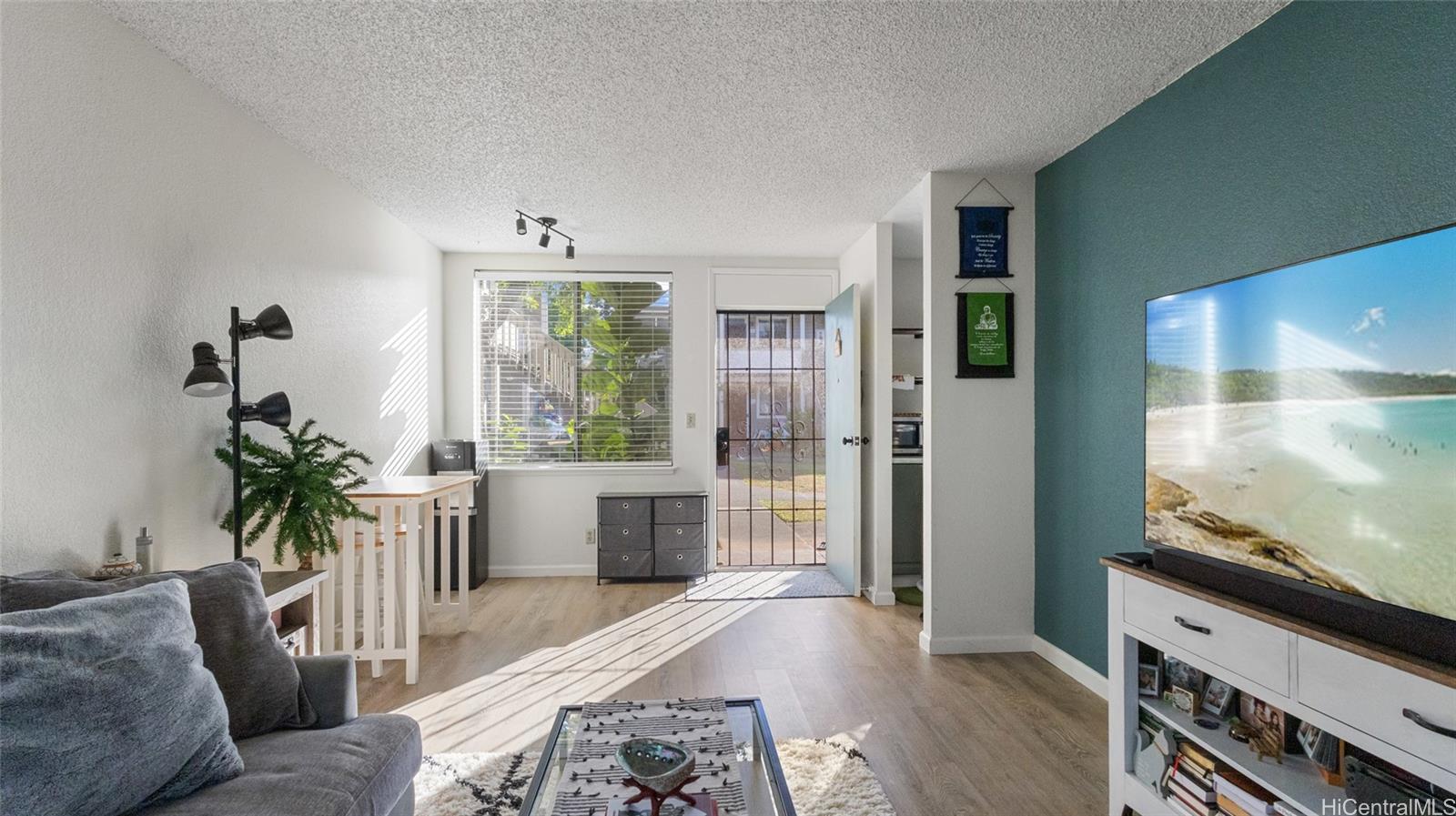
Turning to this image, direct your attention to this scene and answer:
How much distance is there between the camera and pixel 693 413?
528 centimetres

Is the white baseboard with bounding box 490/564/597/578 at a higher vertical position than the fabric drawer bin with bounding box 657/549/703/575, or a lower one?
lower

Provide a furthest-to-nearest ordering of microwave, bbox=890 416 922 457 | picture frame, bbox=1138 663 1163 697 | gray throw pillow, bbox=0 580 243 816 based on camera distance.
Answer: microwave, bbox=890 416 922 457, picture frame, bbox=1138 663 1163 697, gray throw pillow, bbox=0 580 243 816

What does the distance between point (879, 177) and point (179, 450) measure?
3.28 m

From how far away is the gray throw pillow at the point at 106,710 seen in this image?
3.76ft

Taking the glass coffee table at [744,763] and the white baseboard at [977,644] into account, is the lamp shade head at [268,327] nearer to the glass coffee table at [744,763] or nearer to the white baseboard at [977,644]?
the glass coffee table at [744,763]

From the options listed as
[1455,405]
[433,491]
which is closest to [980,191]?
[1455,405]

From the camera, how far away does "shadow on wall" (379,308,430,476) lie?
4106 mm

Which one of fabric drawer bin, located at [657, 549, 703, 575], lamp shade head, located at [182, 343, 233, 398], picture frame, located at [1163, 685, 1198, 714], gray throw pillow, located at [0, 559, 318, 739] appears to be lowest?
fabric drawer bin, located at [657, 549, 703, 575]

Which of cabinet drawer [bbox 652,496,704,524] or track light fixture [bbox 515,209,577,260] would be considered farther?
cabinet drawer [bbox 652,496,704,524]

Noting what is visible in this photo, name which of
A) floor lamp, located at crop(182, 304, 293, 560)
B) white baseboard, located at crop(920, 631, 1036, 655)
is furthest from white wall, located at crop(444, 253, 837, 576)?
floor lamp, located at crop(182, 304, 293, 560)

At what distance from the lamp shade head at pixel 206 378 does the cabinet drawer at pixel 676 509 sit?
10.0 ft

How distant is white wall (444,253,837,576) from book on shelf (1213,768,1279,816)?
380cm

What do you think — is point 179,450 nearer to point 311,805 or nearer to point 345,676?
point 345,676

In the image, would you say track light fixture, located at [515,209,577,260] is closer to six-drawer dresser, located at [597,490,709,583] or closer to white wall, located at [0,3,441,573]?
white wall, located at [0,3,441,573]
